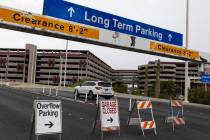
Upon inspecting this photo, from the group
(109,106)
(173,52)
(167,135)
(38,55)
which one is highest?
(38,55)

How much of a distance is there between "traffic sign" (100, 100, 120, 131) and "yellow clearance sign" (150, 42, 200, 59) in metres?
17.4

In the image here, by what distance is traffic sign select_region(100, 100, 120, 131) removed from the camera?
43.0ft

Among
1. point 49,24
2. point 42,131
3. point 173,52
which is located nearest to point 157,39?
point 173,52

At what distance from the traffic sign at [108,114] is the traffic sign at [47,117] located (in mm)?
1994

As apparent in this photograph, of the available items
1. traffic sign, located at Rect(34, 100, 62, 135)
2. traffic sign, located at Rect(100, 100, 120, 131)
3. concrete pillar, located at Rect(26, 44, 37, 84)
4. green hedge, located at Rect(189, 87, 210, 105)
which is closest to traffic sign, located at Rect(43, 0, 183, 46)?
traffic sign, located at Rect(100, 100, 120, 131)

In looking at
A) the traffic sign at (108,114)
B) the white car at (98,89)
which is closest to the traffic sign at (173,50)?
the white car at (98,89)

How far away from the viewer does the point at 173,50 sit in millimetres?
32781

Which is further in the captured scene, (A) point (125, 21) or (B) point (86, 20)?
(A) point (125, 21)

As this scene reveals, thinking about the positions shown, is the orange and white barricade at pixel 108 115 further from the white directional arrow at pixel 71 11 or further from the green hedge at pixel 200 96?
the green hedge at pixel 200 96

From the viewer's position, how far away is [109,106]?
13422mm

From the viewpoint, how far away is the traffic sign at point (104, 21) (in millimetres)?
24000

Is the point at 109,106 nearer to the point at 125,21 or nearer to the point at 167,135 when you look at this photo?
the point at 167,135

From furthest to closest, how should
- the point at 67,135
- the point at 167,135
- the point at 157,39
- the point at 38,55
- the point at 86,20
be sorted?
the point at 38,55, the point at 157,39, the point at 86,20, the point at 167,135, the point at 67,135

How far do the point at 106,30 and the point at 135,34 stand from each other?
9.73ft
